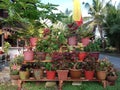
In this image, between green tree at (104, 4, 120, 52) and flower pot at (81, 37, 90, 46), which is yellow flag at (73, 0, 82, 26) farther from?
green tree at (104, 4, 120, 52)

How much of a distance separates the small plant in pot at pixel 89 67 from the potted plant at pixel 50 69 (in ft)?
3.01

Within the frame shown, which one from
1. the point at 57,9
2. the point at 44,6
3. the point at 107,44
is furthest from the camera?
the point at 107,44

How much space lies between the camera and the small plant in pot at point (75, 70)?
8086 mm

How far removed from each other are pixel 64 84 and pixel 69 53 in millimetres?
971

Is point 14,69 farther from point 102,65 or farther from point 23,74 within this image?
point 102,65

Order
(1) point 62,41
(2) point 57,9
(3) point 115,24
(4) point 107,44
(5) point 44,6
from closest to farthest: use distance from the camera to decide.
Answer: (5) point 44,6, (2) point 57,9, (1) point 62,41, (3) point 115,24, (4) point 107,44

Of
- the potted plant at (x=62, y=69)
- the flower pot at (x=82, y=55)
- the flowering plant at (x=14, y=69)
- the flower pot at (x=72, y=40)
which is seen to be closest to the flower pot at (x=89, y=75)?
the flower pot at (x=82, y=55)

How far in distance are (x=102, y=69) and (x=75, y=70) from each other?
83 centimetres

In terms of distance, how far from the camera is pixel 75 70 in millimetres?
8086

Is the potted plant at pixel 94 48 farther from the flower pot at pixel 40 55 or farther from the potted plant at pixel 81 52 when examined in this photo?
the flower pot at pixel 40 55

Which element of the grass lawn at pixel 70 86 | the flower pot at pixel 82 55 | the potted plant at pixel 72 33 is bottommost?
the grass lawn at pixel 70 86

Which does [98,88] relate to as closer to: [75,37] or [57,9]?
[75,37]

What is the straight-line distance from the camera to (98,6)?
39000 mm

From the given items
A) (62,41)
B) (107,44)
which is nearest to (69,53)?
(62,41)
